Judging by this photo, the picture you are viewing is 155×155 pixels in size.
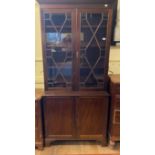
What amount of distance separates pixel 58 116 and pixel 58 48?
0.83 metres

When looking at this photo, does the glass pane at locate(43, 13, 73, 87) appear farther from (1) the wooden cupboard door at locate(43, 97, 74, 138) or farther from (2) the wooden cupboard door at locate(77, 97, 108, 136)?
(2) the wooden cupboard door at locate(77, 97, 108, 136)

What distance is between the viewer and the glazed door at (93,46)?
241 cm

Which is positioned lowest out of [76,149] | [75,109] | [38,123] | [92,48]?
[76,149]

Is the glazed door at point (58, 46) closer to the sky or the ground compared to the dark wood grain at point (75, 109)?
closer to the sky

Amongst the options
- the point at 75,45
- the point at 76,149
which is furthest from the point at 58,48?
the point at 76,149

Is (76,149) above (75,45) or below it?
below

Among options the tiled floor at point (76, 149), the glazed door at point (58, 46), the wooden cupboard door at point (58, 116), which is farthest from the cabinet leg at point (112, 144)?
the glazed door at point (58, 46)

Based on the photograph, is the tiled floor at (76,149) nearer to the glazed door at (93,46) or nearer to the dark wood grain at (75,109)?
the dark wood grain at (75,109)

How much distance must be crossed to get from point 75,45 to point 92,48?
22cm

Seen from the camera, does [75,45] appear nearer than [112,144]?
Yes

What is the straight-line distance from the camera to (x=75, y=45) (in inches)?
96.7

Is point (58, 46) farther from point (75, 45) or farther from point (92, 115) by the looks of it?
point (92, 115)

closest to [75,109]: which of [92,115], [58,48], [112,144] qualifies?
[92,115]
